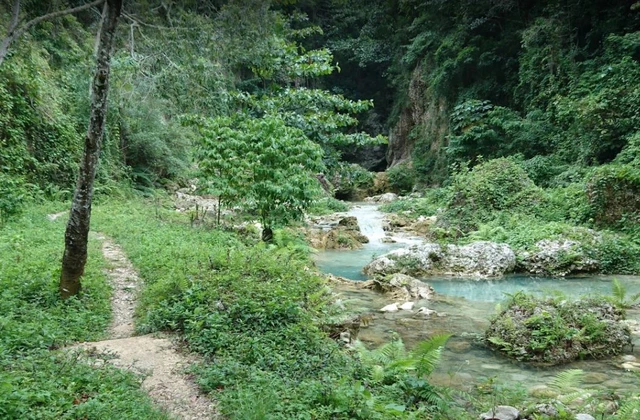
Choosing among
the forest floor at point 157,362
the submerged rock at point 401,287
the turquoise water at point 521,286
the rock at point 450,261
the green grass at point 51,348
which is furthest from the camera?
the rock at point 450,261

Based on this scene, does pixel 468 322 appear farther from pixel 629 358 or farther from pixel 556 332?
pixel 629 358

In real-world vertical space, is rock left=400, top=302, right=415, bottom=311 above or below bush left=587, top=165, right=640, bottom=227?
below

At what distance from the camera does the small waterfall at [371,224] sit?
20717 millimetres

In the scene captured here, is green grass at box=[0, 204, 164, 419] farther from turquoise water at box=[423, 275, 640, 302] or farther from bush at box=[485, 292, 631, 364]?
turquoise water at box=[423, 275, 640, 302]

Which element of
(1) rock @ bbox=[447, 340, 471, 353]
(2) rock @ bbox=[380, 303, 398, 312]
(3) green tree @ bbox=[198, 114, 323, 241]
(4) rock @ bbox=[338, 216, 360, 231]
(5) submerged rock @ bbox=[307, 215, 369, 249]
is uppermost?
(3) green tree @ bbox=[198, 114, 323, 241]

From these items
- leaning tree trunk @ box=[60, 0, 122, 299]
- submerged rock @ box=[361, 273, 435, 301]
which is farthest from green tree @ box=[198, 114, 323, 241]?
leaning tree trunk @ box=[60, 0, 122, 299]

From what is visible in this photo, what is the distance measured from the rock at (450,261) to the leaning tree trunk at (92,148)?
331 inches

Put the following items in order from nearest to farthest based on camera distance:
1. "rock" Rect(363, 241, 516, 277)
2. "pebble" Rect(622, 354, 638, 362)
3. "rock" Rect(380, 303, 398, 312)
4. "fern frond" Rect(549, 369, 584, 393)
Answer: "fern frond" Rect(549, 369, 584, 393) → "pebble" Rect(622, 354, 638, 362) → "rock" Rect(380, 303, 398, 312) → "rock" Rect(363, 241, 516, 277)

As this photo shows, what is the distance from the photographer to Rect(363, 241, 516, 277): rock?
43.9 ft

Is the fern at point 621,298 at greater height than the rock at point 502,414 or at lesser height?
greater

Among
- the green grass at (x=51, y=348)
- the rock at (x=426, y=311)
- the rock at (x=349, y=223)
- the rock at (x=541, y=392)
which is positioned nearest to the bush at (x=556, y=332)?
the rock at (x=541, y=392)

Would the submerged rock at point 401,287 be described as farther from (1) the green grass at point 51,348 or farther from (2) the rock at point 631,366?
(1) the green grass at point 51,348

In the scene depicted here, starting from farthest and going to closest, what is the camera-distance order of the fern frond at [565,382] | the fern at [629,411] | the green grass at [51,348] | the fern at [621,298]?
the fern at [621,298] < the fern frond at [565,382] < the fern at [629,411] < the green grass at [51,348]

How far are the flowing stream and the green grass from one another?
4.14 metres
